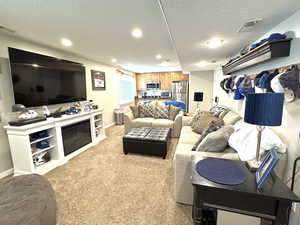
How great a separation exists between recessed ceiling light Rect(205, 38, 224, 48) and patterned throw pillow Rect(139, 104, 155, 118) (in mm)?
2450

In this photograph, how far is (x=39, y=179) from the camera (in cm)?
130

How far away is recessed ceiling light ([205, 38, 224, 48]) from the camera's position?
214 centimetres

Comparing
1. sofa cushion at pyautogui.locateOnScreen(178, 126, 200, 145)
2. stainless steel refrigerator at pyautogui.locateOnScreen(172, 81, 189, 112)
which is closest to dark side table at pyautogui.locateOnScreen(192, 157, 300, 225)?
sofa cushion at pyautogui.locateOnScreen(178, 126, 200, 145)

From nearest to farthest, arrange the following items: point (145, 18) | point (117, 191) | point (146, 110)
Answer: point (145, 18), point (117, 191), point (146, 110)

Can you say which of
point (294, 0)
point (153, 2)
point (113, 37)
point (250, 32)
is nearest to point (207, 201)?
point (294, 0)

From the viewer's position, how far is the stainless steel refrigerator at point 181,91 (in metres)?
7.12

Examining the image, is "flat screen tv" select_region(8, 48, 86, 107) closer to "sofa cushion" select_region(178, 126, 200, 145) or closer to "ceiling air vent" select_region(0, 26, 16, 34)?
"ceiling air vent" select_region(0, 26, 16, 34)

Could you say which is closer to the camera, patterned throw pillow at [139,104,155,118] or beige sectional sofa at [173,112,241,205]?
beige sectional sofa at [173,112,241,205]

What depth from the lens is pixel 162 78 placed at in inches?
300

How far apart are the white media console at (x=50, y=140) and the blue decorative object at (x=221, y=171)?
251 cm

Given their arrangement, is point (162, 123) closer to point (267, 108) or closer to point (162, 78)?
point (267, 108)

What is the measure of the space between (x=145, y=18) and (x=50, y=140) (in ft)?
8.84

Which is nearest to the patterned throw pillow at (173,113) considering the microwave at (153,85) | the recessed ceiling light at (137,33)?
the recessed ceiling light at (137,33)

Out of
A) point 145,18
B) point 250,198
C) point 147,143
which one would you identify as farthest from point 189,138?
point 145,18
